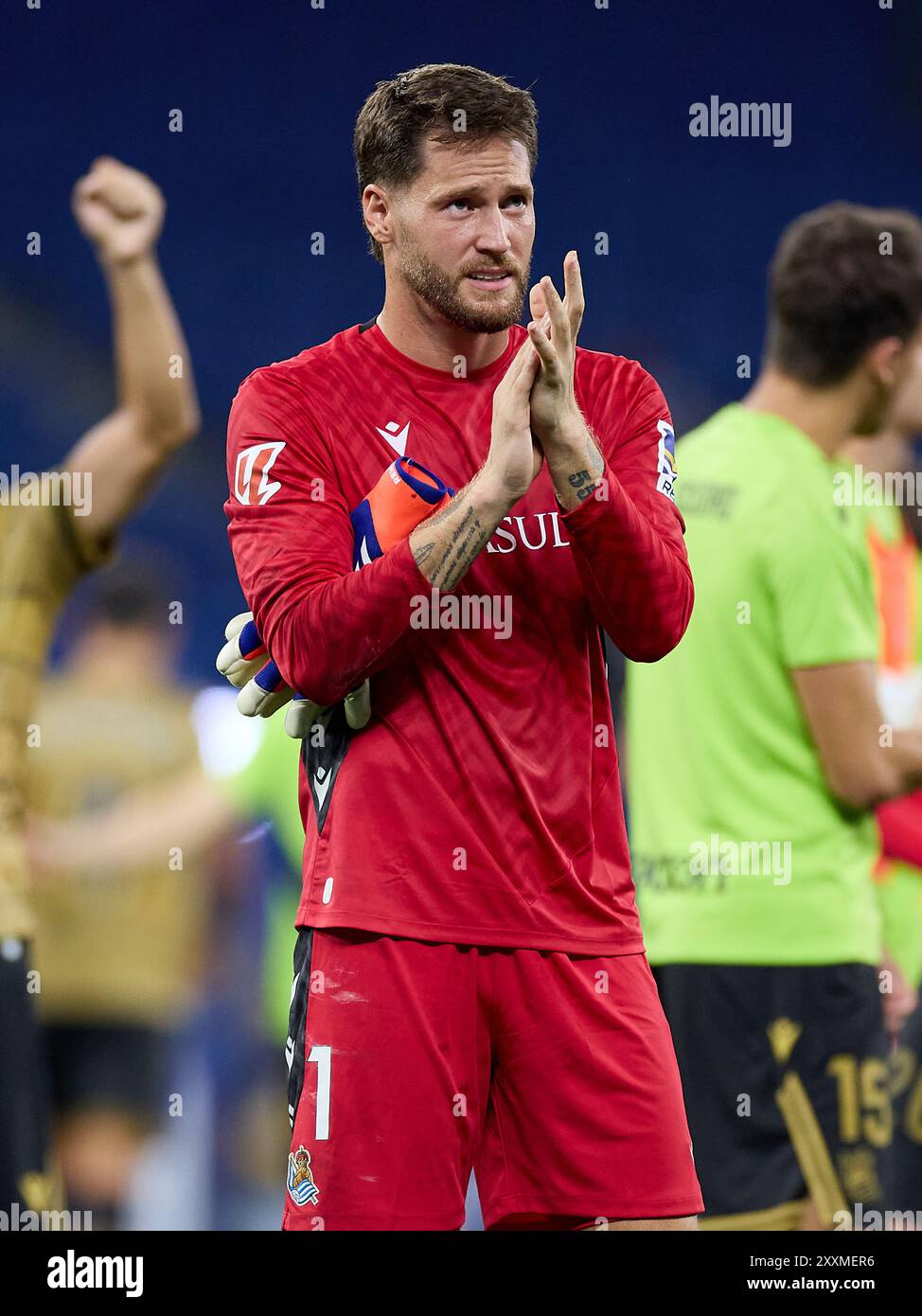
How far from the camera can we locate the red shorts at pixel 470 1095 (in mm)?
1859

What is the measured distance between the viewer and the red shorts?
6.10 ft

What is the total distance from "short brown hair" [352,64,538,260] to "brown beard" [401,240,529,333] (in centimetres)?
11

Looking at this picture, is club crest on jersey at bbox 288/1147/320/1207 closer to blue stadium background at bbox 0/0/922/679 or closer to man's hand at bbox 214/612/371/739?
man's hand at bbox 214/612/371/739

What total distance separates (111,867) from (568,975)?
205 cm

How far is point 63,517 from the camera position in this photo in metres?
3.27

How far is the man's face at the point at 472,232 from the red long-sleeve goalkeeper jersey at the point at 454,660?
11 centimetres

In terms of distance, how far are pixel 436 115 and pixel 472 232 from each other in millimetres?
160

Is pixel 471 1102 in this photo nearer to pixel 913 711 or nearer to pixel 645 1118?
pixel 645 1118

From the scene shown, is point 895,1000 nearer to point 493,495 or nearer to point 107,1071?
point 107,1071

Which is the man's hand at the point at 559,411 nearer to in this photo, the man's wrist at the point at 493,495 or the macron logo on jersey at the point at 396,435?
the man's wrist at the point at 493,495

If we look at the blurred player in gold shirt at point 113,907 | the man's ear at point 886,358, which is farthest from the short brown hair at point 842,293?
the blurred player in gold shirt at point 113,907

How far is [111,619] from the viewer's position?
384 centimetres

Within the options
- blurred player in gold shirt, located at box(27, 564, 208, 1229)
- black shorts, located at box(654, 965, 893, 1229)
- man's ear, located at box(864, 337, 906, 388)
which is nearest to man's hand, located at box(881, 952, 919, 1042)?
black shorts, located at box(654, 965, 893, 1229)

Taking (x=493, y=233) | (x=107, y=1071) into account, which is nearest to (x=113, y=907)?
(x=107, y=1071)
